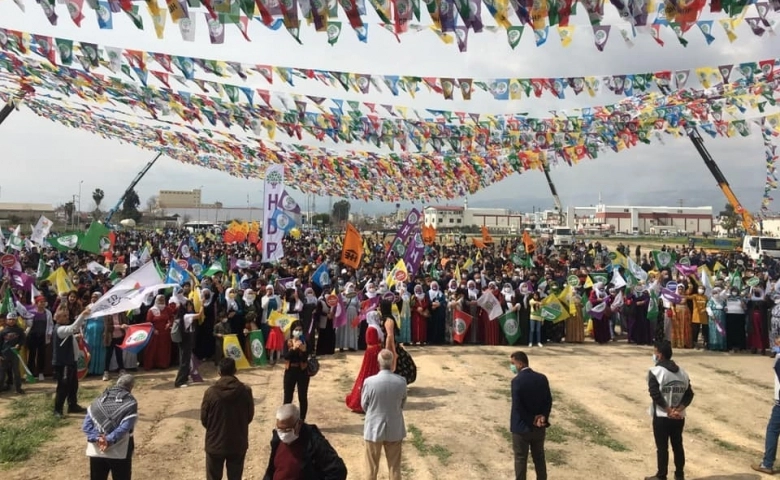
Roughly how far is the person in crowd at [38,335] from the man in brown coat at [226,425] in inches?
253

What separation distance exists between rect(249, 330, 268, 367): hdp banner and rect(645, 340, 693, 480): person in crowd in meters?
7.76

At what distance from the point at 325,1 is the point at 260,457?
707cm

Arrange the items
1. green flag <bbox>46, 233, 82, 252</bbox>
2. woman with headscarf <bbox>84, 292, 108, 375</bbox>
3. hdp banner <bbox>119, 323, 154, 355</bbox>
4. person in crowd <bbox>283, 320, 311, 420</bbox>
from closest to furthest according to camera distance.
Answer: person in crowd <bbox>283, 320, 311, 420</bbox>
hdp banner <bbox>119, 323, 154, 355</bbox>
woman with headscarf <bbox>84, 292, 108, 375</bbox>
green flag <bbox>46, 233, 82, 252</bbox>

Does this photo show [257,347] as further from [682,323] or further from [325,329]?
[682,323]

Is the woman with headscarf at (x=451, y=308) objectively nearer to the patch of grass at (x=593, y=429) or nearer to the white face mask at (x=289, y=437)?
the patch of grass at (x=593, y=429)

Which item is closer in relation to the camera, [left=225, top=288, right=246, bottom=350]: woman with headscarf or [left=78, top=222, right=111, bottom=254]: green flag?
[left=225, top=288, right=246, bottom=350]: woman with headscarf

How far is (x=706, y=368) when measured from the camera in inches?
446

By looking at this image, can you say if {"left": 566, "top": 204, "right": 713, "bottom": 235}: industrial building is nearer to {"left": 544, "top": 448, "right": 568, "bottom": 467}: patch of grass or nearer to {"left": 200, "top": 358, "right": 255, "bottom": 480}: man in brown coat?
{"left": 544, "top": 448, "right": 568, "bottom": 467}: patch of grass

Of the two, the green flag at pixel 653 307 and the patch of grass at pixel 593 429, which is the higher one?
the green flag at pixel 653 307

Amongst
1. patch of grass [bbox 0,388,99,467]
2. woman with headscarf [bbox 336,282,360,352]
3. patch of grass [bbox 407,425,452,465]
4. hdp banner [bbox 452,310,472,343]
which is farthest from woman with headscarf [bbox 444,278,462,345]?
patch of grass [bbox 0,388,99,467]

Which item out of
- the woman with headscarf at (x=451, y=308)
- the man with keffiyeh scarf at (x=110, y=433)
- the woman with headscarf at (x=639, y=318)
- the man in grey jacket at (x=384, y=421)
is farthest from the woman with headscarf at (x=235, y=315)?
the woman with headscarf at (x=639, y=318)

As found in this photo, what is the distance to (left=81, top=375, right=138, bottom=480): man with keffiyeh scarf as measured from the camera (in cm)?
443

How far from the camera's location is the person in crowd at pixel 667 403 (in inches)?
216

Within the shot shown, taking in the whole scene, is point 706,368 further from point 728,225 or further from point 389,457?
point 728,225
